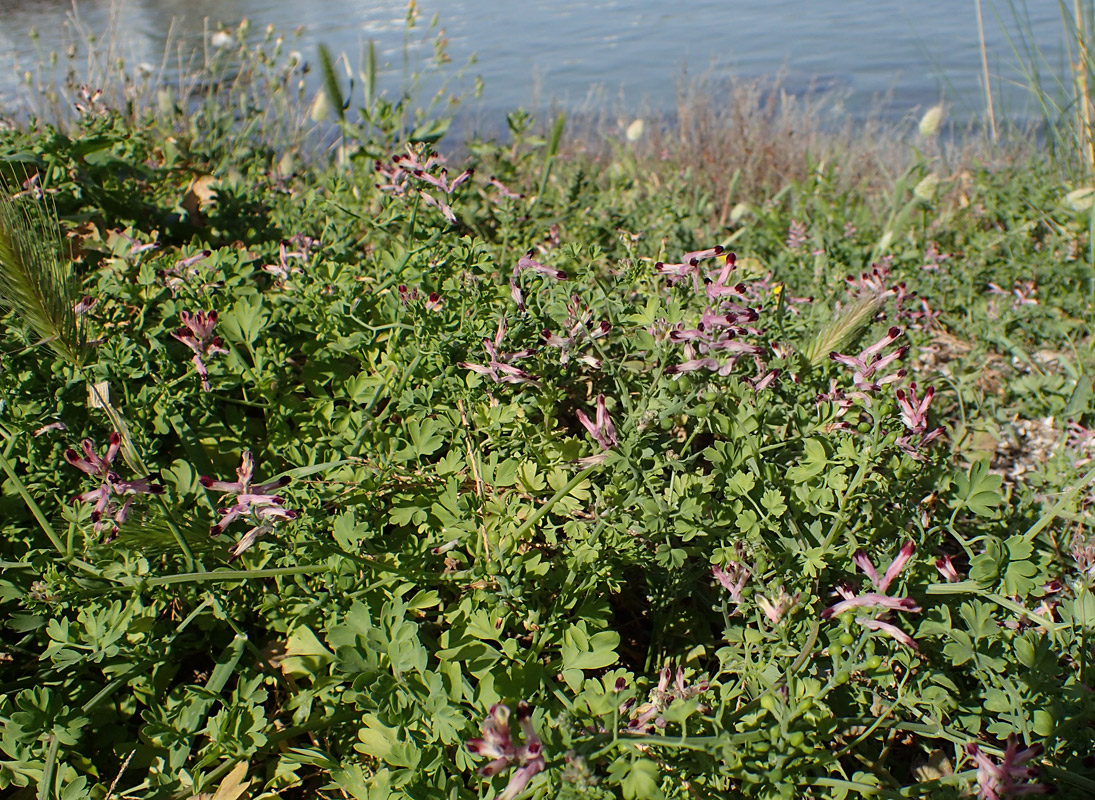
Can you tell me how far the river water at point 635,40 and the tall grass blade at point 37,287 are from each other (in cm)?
792

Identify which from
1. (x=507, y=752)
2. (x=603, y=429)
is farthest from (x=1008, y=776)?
(x=603, y=429)

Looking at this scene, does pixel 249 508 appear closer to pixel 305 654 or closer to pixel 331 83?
pixel 305 654

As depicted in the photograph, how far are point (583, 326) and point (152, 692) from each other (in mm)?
1168

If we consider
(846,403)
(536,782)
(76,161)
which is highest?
(76,161)

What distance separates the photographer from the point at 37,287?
4.94 ft

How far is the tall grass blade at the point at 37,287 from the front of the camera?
150 centimetres

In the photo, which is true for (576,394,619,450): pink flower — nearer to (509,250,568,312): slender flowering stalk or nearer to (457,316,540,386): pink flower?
(457,316,540,386): pink flower

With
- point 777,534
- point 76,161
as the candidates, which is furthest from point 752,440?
point 76,161

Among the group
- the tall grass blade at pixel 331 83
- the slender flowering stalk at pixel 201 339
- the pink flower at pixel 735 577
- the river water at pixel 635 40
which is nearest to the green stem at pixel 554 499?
the pink flower at pixel 735 577

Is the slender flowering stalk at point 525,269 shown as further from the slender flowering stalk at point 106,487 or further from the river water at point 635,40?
the river water at point 635,40

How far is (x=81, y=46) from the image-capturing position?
30.1 feet

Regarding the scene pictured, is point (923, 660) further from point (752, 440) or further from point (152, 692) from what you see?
point (152, 692)

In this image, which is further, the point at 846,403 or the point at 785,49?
the point at 785,49

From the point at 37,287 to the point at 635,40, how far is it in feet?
52.6
